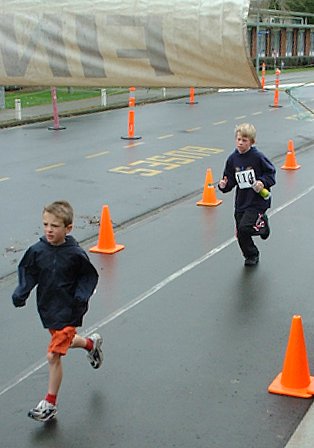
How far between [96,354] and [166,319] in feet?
4.59

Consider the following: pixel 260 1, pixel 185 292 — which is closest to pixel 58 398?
pixel 185 292

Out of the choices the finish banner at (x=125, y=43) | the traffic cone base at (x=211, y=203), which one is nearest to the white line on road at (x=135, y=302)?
the traffic cone base at (x=211, y=203)

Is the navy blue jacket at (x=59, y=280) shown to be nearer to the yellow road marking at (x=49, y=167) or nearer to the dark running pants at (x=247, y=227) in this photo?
the dark running pants at (x=247, y=227)

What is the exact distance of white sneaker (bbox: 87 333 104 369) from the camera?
5.71 m

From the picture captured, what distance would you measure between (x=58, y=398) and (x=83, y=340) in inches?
18.5

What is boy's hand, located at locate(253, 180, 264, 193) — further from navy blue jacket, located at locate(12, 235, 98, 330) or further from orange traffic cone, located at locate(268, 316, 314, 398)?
navy blue jacket, located at locate(12, 235, 98, 330)

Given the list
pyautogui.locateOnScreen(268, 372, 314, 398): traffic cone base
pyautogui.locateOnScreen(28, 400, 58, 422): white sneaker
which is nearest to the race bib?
pyautogui.locateOnScreen(268, 372, 314, 398): traffic cone base

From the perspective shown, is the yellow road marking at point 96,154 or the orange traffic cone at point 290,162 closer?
the orange traffic cone at point 290,162

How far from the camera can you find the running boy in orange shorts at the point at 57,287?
514 centimetres

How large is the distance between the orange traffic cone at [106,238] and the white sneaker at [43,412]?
4.30m

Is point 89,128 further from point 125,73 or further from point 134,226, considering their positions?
point 125,73

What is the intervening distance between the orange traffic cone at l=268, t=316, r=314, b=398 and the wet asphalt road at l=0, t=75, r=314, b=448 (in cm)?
7

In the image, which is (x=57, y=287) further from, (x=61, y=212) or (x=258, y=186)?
(x=258, y=186)

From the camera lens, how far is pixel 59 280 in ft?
16.9
